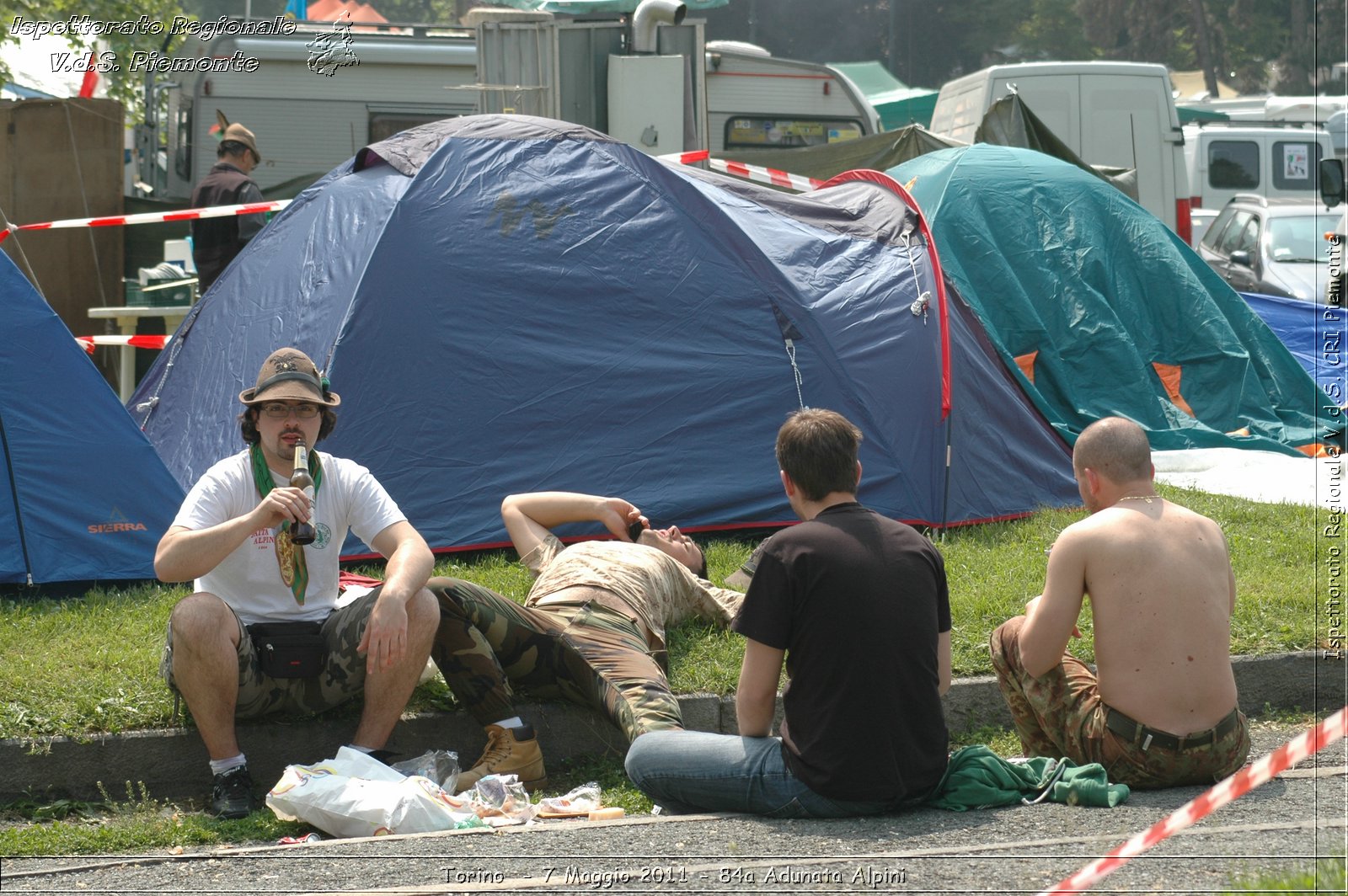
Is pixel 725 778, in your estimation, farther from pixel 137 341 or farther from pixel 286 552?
pixel 137 341

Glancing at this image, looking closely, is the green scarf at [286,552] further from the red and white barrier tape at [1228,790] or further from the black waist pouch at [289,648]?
the red and white barrier tape at [1228,790]

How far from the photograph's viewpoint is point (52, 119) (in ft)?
39.5

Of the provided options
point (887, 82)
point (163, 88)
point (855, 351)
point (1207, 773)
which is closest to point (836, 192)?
point (855, 351)

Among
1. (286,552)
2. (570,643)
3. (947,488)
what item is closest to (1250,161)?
(947,488)

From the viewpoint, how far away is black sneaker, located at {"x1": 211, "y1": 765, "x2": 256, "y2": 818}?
4.57m

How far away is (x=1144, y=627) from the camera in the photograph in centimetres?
427

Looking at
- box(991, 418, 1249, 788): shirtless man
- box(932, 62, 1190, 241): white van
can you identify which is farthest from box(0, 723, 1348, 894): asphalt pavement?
box(932, 62, 1190, 241): white van

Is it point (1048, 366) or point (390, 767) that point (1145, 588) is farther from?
point (1048, 366)

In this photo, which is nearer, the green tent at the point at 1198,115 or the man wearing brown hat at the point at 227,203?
the man wearing brown hat at the point at 227,203

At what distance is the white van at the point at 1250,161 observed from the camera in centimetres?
2286

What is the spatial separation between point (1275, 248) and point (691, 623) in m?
12.8

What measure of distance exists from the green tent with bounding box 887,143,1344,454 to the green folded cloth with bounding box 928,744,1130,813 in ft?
17.0

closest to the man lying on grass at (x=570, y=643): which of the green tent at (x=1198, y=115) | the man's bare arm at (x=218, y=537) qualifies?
the man's bare arm at (x=218, y=537)

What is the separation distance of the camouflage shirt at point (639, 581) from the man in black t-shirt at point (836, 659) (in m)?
1.22
